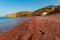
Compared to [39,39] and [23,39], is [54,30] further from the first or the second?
[23,39]

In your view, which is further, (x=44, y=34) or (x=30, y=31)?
(x=30, y=31)

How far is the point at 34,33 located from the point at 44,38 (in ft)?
2.79

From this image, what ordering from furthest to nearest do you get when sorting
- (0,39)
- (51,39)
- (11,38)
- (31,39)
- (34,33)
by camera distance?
(0,39) < (11,38) < (34,33) < (31,39) < (51,39)

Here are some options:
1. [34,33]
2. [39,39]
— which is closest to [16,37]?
[34,33]

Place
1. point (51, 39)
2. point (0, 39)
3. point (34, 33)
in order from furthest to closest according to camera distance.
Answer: point (0, 39) → point (34, 33) → point (51, 39)

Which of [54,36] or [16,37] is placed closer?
[54,36]

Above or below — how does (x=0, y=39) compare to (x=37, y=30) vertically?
below

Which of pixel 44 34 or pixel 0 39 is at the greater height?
pixel 44 34

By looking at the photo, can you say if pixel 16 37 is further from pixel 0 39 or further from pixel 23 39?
pixel 0 39

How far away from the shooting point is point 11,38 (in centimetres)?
727

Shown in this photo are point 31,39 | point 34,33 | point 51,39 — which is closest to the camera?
point 51,39

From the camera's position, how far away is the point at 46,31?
261 inches

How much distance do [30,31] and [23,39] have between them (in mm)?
677

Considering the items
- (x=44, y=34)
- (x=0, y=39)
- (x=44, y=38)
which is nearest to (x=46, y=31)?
(x=44, y=34)
